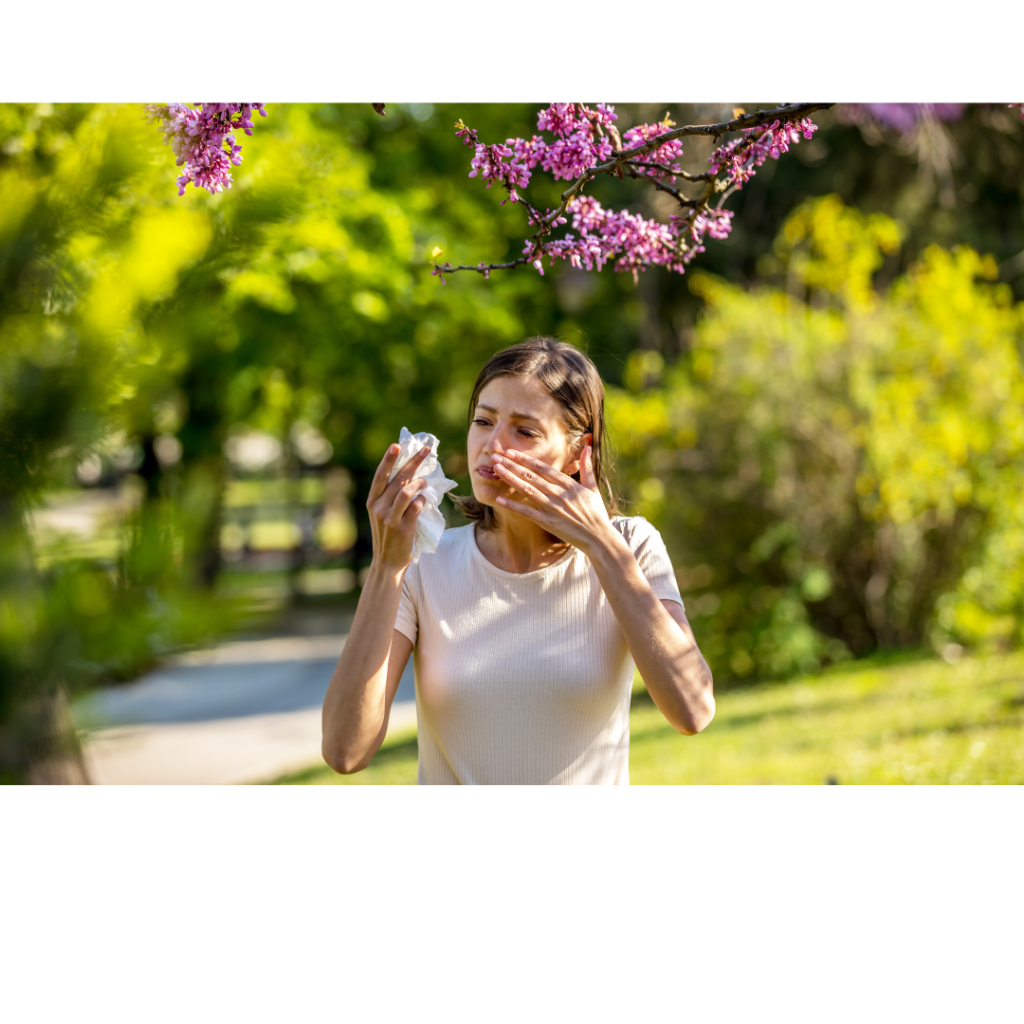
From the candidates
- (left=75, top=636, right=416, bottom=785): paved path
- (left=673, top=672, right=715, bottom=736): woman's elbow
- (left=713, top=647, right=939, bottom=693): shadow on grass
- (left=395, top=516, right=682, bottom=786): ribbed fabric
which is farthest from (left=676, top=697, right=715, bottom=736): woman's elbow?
(left=713, top=647, right=939, bottom=693): shadow on grass

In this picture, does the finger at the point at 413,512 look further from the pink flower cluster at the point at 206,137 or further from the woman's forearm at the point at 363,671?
the pink flower cluster at the point at 206,137

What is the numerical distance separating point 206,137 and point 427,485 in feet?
2.73

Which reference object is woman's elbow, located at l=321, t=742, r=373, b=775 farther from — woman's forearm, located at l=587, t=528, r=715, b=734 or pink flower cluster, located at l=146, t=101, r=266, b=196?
pink flower cluster, located at l=146, t=101, r=266, b=196

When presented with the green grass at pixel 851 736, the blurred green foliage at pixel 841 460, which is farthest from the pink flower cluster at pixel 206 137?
the blurred green foliage at pixel 841 460

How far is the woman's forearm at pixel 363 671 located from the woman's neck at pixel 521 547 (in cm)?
29

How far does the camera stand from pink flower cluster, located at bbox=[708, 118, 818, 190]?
2172mm

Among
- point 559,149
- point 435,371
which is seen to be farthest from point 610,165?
point 435,371

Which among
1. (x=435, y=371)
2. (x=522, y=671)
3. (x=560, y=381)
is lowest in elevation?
(x=522, y=671)

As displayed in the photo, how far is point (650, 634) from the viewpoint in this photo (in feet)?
5.53

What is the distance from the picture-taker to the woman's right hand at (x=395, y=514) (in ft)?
5.57

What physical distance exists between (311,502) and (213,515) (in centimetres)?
2461

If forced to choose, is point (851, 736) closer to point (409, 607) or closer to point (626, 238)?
point (626, 238)

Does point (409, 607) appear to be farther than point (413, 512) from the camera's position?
Yes

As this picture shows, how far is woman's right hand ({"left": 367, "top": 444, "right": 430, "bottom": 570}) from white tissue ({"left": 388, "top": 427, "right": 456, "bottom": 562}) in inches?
0.5
